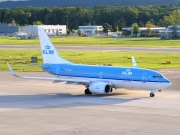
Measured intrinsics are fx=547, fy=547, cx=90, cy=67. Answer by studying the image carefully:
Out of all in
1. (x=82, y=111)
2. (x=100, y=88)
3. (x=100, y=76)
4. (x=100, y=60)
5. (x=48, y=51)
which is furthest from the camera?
(x=100, y=60)

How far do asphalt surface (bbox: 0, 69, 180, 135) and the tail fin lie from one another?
3247mm

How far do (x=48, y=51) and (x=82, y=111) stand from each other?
51.4 ft

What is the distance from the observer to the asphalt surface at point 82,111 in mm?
37344

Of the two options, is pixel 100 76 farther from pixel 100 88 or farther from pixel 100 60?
pixel 100 60

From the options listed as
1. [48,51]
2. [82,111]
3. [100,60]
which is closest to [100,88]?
[48,51]

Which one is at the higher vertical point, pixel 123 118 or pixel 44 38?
pixel 44 38

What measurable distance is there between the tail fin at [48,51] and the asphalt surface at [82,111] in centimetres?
325

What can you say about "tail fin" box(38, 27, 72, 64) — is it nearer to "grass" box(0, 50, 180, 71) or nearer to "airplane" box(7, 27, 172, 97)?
"airplane" box(7, 27, 172, 97)

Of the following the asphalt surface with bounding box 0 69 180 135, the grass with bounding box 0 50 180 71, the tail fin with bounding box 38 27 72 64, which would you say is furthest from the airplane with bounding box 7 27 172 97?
the grass with bounding box 0 50 180 71

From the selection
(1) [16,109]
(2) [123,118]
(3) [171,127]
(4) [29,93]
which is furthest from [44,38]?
(3) [171,127]

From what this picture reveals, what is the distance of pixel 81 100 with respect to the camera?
171 feet

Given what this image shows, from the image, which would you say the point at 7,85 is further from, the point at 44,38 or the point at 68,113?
the point at 68,113

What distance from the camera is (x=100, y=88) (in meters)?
54.5

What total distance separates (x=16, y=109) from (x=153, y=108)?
11669mm
